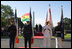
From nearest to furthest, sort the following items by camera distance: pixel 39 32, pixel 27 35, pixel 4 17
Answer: pixel 27 35 < pixel 39 32 < pixel 4 17

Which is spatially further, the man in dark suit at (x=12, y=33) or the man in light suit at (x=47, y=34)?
the man in light suit at (x=47, y=34)

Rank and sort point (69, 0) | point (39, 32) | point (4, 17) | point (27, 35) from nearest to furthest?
point (27, 35)
point (69, 0)
point (39, 32)
point (4, 17)

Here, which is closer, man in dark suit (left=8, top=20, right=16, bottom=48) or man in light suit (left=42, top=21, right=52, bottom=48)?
man in dark suit (left=8, top=20, right=16, bottom=48)

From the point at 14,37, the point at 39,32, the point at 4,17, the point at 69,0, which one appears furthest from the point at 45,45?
the point at 4,17

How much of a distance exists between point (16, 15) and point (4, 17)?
55.6 ft

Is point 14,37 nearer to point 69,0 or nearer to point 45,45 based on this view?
point 45,45

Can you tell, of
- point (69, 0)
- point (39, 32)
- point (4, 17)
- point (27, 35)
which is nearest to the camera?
point (27, 35)

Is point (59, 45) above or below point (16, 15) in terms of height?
below

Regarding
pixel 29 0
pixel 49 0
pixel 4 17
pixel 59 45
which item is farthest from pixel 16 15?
pixel 4 17

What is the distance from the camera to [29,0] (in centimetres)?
703

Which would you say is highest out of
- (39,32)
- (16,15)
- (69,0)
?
(69,0)

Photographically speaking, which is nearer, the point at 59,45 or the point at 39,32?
the point at 59,45

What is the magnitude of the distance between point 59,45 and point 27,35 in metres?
1.75

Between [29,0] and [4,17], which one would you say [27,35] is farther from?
[4,17]
